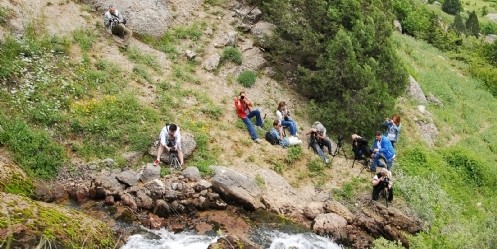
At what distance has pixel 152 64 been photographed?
18.8 meters

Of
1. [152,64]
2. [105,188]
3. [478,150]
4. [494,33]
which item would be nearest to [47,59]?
[152,64]

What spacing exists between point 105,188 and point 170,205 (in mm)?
1825

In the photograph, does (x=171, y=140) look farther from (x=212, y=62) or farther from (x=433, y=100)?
(x=433, y=100)

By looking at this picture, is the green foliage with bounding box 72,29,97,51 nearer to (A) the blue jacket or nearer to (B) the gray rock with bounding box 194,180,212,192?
(B) the gray rock with bounding box 194,180,212,192

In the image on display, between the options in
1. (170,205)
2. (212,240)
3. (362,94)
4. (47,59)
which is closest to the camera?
(212,240)

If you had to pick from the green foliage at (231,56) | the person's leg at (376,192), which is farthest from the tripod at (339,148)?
the green foliage at (231,56)

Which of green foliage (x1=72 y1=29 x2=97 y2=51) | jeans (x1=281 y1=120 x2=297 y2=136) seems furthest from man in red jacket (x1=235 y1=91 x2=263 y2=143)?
green foliage (x1=72 y1=29 x2=97 y2=51)

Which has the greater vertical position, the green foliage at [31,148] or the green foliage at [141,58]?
the green foliage at [141,58]

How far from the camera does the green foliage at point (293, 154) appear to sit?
16828 millimetres

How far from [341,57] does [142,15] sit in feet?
27.8

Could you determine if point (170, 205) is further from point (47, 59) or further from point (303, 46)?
point (303, 46)

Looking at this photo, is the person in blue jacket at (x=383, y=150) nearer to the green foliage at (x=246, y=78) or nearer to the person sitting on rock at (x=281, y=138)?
the person sitting on rock at (x=281, y=138)

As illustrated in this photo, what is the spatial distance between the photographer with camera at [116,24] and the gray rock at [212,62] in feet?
10.7

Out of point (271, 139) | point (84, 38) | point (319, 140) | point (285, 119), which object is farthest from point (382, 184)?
point (84, 38)
